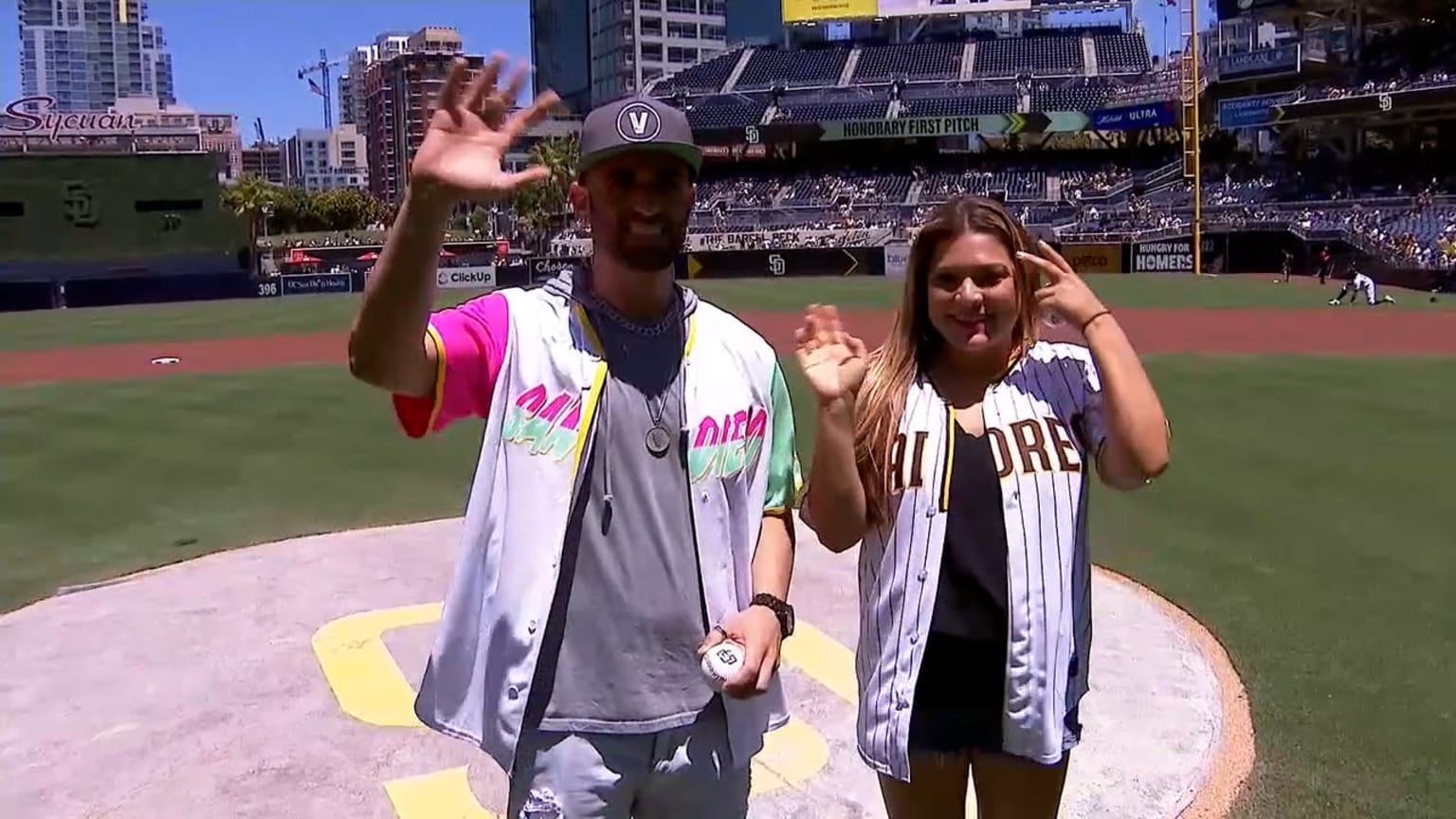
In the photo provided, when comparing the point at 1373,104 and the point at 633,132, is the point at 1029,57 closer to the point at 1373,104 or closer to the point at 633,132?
the point at 1373,104

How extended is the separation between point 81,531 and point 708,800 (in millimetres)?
8626

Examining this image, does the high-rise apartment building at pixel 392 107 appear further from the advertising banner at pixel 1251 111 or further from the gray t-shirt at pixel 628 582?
the gray t-shirt at pixel 628 582

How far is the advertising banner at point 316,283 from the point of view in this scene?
44.4 metres

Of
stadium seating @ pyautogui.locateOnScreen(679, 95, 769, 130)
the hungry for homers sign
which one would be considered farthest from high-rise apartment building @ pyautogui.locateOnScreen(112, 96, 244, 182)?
the hungry for homers sign

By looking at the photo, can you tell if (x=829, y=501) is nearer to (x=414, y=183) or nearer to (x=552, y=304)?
(x=552, y=304)

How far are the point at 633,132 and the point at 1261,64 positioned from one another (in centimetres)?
5636

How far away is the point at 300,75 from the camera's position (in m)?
177

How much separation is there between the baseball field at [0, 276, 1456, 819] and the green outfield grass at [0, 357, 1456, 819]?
0.08 ft

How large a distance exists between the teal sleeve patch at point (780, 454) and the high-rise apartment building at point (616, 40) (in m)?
134

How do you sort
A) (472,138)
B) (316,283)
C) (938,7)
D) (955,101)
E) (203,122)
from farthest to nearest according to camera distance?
(203,122) → (938,7) → (955,101) → (316,283) → (472,138)

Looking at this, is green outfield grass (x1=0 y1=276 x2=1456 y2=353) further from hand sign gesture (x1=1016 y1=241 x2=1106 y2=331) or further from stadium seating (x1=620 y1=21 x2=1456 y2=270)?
hand sign gesture (x1=1016 y1=241 x2=1106 y2=331)

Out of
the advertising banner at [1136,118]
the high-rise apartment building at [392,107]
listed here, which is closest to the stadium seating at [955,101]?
the advertising banner at [1136,118]

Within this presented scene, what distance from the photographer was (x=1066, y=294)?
294 cm

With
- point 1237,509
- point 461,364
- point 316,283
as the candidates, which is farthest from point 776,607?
point 316,283
